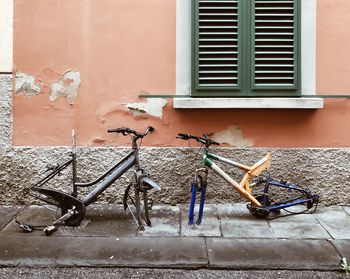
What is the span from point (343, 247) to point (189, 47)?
9.54 ft

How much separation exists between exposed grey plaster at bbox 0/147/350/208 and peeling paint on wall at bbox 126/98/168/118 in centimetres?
45

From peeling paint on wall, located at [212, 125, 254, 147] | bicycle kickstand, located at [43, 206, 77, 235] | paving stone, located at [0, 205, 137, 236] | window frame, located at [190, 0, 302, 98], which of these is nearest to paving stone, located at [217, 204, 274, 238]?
peeling paint on wall, located at [212, 125, 254, 147]

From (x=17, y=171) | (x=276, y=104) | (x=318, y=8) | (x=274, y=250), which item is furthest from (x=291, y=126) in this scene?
(x=17, y=171)

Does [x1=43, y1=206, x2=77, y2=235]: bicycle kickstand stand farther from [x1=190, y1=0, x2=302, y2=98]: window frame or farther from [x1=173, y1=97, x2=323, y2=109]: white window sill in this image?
[x1=190, y1=0, x2=302, y2=98]: window frame

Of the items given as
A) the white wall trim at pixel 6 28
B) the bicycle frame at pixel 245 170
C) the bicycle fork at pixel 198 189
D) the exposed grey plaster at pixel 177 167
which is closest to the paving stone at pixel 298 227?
the bicycle frame at pixel 245 170

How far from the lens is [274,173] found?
6012mm

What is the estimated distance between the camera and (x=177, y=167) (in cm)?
602

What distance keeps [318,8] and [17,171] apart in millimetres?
4240

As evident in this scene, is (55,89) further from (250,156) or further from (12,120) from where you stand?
(250,156)

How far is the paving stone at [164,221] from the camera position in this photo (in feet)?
16.6

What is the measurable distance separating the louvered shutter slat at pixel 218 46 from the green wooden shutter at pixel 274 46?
23cm

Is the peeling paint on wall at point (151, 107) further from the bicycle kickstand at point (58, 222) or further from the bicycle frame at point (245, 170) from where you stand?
the bicycle kickstand at point (58, 222)

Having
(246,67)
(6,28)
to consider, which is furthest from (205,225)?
(6,28)

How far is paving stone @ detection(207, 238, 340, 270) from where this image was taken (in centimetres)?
428
